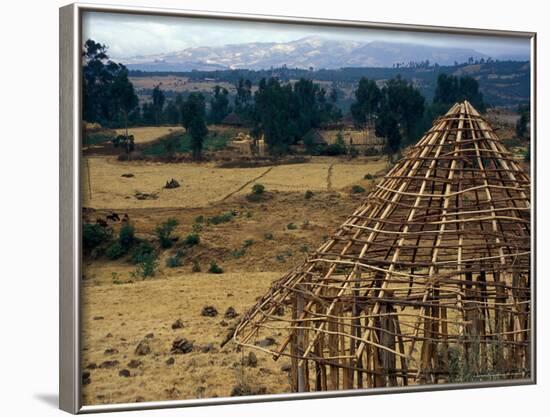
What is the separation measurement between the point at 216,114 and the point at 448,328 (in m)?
2.66

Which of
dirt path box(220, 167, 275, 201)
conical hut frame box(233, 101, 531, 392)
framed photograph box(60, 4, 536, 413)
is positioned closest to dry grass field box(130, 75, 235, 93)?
framed photograph box(60, 4, 536, 413)

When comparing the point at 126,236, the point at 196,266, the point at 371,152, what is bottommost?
the point at 196,266

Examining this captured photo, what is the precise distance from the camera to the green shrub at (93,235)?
30.0ft

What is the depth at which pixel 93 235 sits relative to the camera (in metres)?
9.21

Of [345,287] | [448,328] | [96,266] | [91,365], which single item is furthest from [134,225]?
[448,328]

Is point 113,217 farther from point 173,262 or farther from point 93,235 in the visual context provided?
point 173,262

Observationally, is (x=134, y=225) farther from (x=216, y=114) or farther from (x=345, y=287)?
(x=345, y=287)

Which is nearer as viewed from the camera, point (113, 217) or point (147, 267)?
point (113, 217)

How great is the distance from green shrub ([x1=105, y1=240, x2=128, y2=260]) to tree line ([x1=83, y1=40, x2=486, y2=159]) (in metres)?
0.91

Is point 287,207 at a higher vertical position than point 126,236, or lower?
higher

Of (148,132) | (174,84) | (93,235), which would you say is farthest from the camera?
(174,84)

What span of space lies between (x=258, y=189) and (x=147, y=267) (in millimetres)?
1156

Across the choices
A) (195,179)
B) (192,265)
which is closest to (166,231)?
(192,265)

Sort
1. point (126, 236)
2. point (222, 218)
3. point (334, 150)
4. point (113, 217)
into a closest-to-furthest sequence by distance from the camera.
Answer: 1. point (113, 217)
2. point (126, 236)
3. point (222, 218)
4. point (334, 150)
